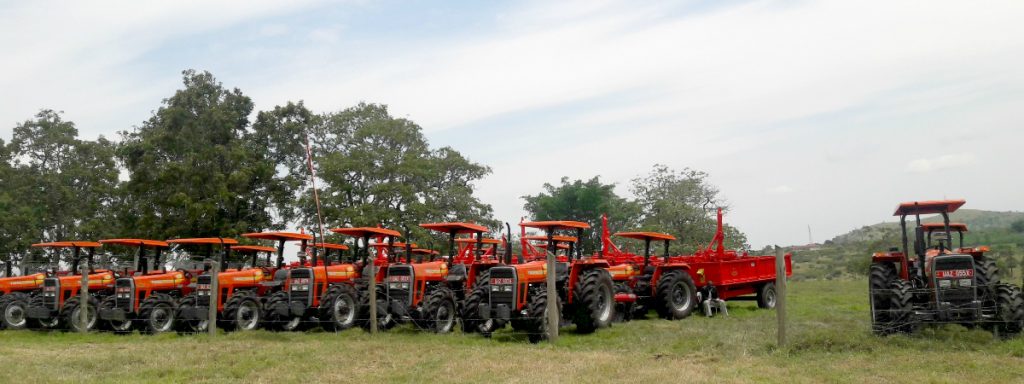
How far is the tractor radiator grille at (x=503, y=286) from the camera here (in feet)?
45.5

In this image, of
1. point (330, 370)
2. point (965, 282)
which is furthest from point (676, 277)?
point (330, 370)

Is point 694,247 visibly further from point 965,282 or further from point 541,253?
point 965,282

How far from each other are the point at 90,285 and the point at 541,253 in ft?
33.7

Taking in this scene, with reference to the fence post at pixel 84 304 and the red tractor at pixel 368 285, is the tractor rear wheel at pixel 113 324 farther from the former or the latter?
the red tractor at pixel 368 285

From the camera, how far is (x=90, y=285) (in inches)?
749

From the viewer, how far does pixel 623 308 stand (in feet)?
55.0

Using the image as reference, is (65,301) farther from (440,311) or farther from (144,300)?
(440,311)

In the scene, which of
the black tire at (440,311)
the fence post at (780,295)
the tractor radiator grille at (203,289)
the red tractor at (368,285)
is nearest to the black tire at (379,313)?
the red tractor at (368,285)

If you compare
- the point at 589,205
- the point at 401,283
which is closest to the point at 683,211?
the point at 589,205

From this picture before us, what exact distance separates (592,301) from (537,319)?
1391 millimetres

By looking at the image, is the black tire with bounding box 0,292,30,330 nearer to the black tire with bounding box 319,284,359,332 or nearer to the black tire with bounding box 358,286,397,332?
the black tire with bounding box 319,284,359,332

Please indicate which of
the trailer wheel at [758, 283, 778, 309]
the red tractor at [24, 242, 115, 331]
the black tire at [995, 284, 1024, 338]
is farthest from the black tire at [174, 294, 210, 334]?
the black tire at [995, 284, 1024, 338]

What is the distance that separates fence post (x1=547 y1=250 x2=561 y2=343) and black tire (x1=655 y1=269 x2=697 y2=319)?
561cm

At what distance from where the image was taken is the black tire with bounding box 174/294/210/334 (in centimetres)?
1638
